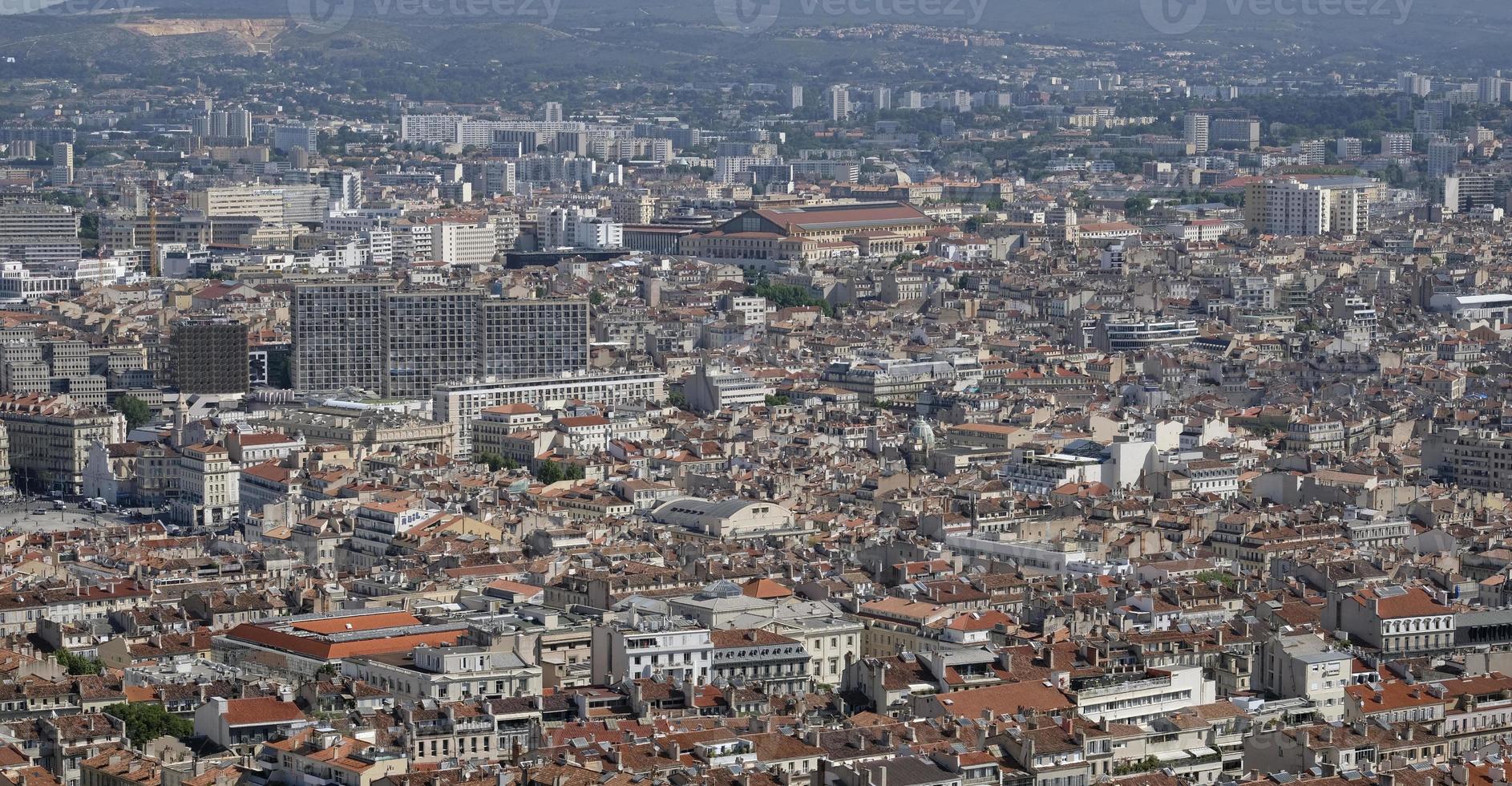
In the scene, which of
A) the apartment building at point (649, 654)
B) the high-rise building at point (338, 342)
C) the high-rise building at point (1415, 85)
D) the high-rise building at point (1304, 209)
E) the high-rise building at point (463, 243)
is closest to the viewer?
the apartment building at point (649, 654)

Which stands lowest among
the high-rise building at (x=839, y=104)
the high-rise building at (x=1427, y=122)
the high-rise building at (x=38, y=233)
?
the high-rise building at (x=839, y=104)

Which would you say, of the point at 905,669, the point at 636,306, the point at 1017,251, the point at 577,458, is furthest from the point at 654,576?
the point at 1017,251

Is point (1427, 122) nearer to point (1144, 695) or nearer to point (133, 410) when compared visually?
point (133, 410)

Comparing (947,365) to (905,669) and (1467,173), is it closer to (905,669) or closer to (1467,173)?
(905,669)

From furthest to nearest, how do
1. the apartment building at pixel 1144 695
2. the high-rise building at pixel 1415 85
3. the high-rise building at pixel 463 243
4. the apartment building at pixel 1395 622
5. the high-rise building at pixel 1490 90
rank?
1. the high-rise building at pixel 1415 85
2. the high-rise building at pixel 1490 90
3. the high-rise building at pixel 463 243
4. the apartment building at pixel 1395 622
5. the apartment building at pixel 1144 695

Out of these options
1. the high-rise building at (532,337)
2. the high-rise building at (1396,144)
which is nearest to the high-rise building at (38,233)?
the high-rise building at (532,337)

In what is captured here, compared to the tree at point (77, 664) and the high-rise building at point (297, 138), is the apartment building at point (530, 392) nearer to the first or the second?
the tree at point (77, 664)

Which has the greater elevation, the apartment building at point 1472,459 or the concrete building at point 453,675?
the concrete building at point 453,675
